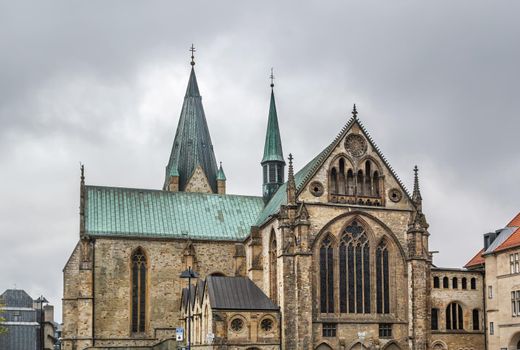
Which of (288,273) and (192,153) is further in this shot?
(192,153)

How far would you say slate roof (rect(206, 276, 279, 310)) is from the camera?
178ft

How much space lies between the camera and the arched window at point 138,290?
61781 millimetres

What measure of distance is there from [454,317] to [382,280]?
8.06 metres

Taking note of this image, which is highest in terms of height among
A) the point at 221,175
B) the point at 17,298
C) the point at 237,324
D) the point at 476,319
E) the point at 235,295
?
the point at 221,175

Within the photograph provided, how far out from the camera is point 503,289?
60062 mm

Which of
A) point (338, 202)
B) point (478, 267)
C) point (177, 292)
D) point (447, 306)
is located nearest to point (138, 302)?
point (177, 292)

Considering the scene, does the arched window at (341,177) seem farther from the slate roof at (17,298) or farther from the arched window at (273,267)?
the slate roof at (17,298)

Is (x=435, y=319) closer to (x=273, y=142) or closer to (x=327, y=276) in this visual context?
(x=327, y=276)

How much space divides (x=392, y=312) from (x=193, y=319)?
15314mm

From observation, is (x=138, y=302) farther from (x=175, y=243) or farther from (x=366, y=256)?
(x=366, y=256)

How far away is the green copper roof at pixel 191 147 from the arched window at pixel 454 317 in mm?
28703

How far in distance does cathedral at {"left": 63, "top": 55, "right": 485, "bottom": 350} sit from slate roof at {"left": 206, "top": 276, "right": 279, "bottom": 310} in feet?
0.36

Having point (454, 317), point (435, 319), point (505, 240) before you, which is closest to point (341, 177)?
point (435, 319)

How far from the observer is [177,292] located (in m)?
62.9
